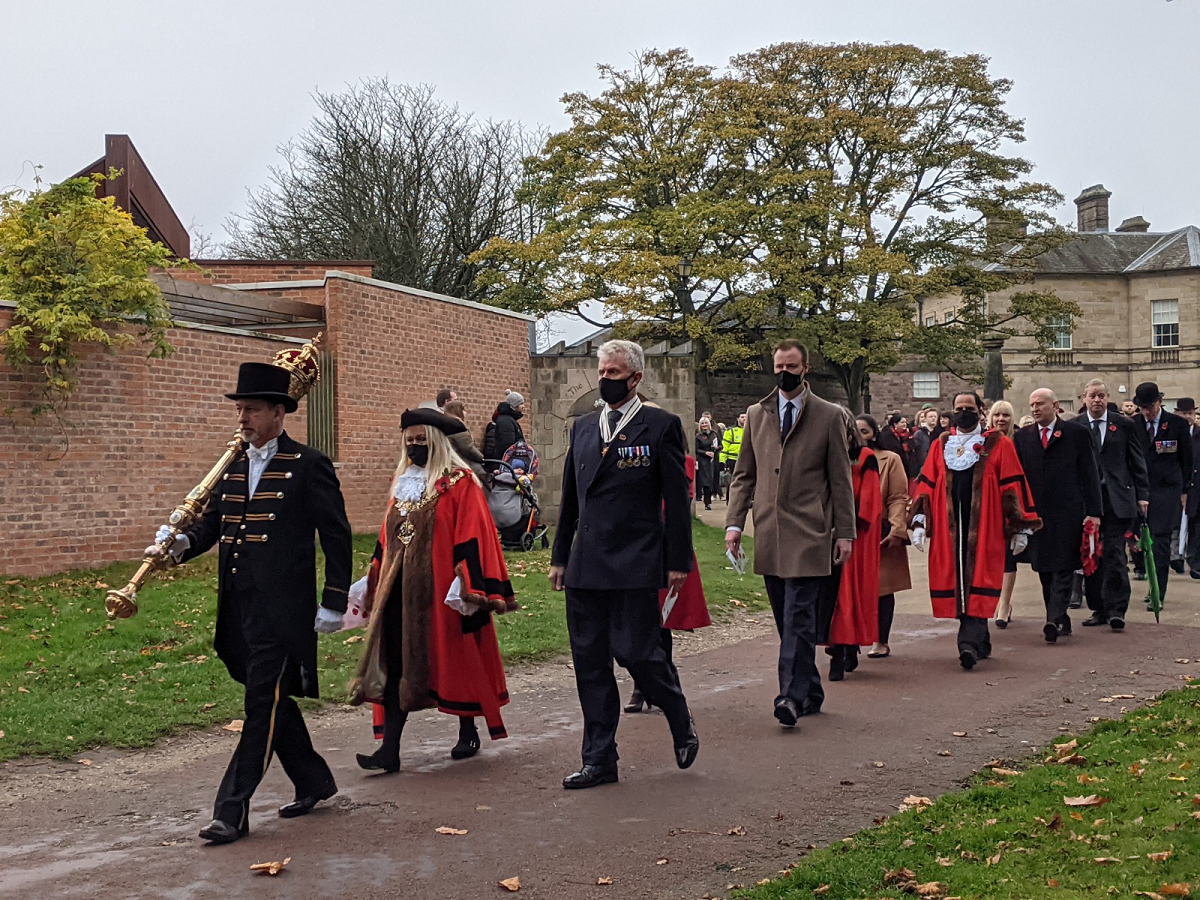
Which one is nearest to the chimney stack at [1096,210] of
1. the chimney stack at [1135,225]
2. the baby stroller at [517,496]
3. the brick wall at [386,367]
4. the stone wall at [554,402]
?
the chimney stack at [1135,225]

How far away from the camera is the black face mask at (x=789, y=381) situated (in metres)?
7.87

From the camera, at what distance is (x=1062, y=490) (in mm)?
11039

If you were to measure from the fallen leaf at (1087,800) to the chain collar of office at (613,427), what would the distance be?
2680 mm

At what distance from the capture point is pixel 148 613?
11430 mm

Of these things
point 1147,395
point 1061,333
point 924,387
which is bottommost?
point 1147,395

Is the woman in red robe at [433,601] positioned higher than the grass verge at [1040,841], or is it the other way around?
the woman in red robe at [433,601]

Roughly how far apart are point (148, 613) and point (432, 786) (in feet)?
19.6

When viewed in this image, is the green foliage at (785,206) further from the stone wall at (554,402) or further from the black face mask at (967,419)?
the black face mask at (967,419)

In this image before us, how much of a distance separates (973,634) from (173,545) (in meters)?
6.20

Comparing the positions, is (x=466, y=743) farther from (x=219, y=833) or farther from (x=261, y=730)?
(x=219, y=833)

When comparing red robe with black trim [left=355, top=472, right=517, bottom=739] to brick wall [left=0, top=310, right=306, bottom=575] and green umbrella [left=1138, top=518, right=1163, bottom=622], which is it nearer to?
green umbrella [left=1138, top=518, right=1163, bottom=622]

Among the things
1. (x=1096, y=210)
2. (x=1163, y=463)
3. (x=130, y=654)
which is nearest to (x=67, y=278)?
(x=130, y=654)

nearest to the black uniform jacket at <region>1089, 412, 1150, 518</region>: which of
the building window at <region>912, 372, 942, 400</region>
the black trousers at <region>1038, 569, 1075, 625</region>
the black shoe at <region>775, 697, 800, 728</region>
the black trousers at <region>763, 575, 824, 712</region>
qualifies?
the black trousers at <region>1038, 569, 1075, 625</region>

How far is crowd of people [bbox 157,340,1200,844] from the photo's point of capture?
575 cm
